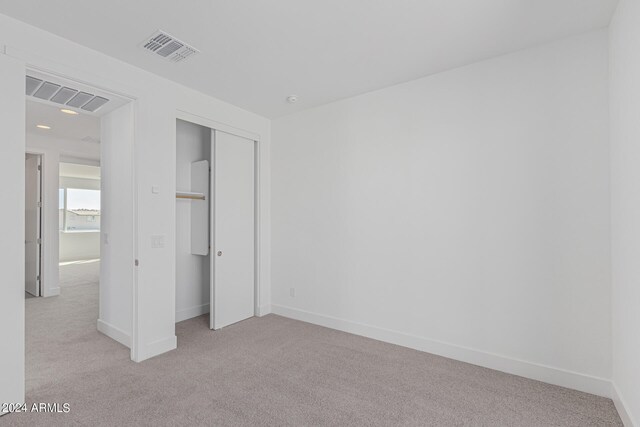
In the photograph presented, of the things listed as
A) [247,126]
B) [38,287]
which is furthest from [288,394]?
[38,287]

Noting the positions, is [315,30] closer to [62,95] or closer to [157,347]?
[62,95]

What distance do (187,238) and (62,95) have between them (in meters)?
2.02

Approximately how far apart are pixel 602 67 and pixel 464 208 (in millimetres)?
1388

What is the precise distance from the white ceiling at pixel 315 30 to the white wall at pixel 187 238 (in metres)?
1.17

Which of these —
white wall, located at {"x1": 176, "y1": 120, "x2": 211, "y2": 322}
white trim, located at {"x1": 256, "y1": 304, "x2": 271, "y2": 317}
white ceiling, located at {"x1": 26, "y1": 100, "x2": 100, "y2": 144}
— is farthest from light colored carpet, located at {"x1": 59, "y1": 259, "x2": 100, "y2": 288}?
white trim, located at {"x1": 256, "y1": 304, "x2": 271, "y2": 317}

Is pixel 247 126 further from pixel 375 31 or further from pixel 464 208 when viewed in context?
pixel 464 208

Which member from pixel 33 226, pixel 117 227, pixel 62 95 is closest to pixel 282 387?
pixel 117 227

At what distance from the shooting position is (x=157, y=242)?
9.93 feet

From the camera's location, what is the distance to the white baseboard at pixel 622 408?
184 cm

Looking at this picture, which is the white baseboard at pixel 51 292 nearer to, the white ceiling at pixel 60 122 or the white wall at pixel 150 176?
the white ceiling at pixel 60 122

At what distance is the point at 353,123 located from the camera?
3.57 metres

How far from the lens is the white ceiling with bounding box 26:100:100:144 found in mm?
3917

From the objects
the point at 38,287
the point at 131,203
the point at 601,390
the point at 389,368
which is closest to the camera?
the point at 601,390

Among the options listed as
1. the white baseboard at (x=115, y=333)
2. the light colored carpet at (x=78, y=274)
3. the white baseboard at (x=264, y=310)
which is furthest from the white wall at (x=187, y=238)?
the light colored carpet at (x=78, y=274)
